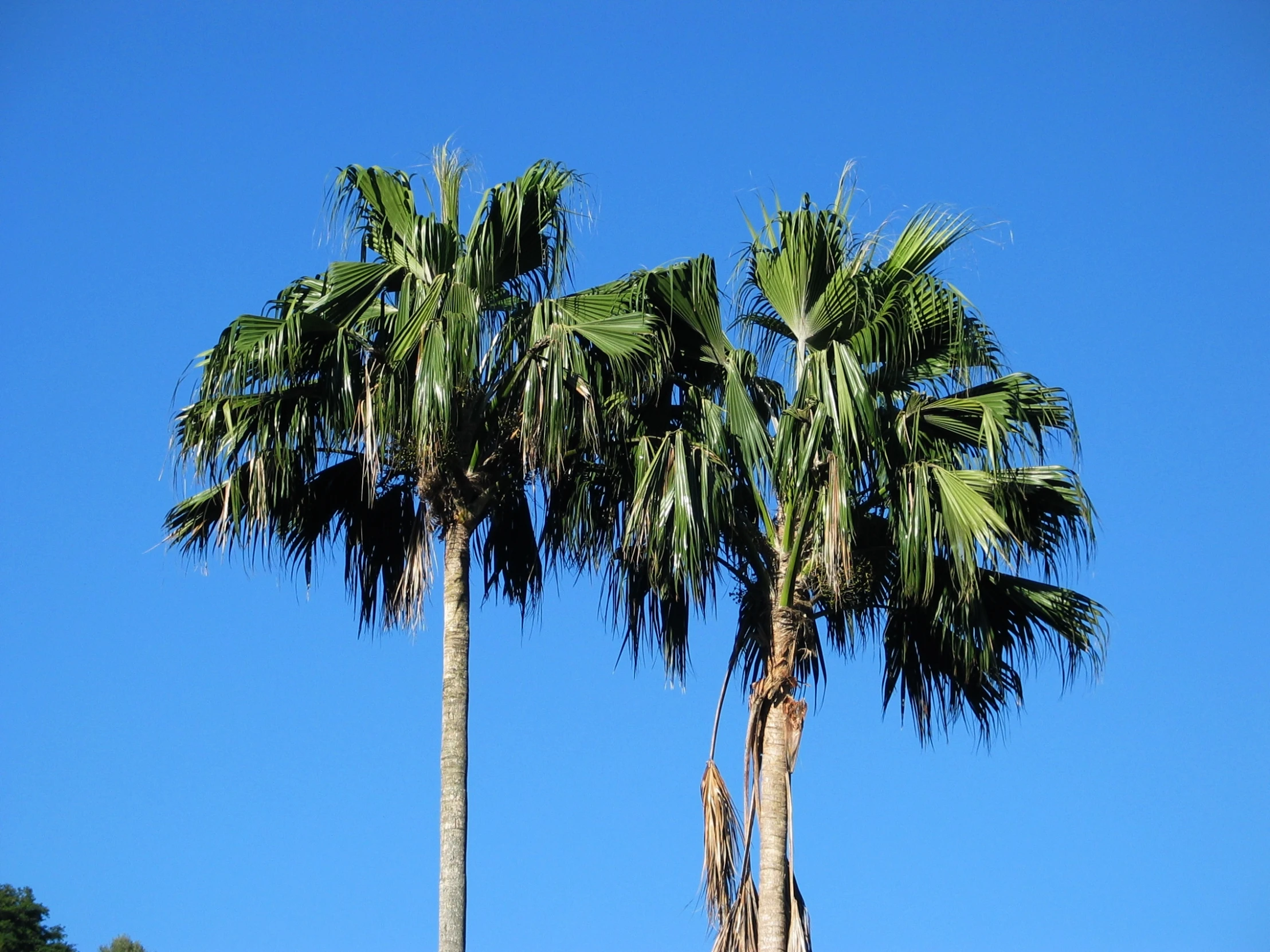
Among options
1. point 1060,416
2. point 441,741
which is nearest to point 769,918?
point 441,741

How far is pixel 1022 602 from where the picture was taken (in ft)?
42.1

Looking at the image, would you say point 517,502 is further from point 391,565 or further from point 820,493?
point 820,493

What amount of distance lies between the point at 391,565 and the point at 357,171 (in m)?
3.10

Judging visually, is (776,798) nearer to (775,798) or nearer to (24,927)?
(775,798)

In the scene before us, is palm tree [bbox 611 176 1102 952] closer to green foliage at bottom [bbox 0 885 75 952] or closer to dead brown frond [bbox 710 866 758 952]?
dead brown frond [bbox 710 866 758 952]

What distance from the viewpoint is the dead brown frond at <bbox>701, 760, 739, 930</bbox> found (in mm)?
12273

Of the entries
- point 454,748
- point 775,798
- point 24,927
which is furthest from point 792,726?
point 24,927

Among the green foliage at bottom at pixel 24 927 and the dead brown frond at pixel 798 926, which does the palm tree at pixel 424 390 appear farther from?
→ the green foliage at bottom at pixel 24 927

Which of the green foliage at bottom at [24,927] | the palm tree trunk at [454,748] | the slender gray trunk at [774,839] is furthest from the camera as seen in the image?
the green foliage at bottom at [24,927]

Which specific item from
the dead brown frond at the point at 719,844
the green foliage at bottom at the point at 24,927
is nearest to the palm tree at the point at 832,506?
the dead brown frond at the point at 719,844

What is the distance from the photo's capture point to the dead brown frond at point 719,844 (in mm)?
12273

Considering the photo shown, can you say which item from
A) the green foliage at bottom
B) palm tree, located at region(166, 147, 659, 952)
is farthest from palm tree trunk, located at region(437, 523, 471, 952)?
the green foliage at bottom

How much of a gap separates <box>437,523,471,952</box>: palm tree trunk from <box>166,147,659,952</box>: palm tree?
13mm

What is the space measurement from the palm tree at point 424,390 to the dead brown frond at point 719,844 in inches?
87.9
